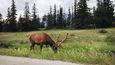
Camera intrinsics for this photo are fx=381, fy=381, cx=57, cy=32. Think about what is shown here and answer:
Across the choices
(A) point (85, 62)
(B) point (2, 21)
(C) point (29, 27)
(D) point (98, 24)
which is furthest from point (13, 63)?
(B) point (2, 21)

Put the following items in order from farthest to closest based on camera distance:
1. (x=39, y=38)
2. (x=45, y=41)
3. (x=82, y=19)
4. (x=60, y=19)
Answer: (x=60, y=19) < (x=82, y=19) < (x=39, y=38) < (x=45, y=41)

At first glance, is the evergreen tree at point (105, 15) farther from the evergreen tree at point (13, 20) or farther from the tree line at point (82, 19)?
the evergreen tree at point (13, 20)

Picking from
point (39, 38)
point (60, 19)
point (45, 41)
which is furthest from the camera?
point (60, 19)

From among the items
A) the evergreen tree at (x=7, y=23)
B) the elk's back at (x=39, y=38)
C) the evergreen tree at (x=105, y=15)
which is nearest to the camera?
the elk's back at (x=39, y=38)

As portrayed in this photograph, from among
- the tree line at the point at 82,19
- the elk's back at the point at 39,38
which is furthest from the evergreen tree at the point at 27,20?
the elk's back at the point at 39,38

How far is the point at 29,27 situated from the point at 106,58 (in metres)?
88.7

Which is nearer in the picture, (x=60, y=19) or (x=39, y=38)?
(x=39, y=38)

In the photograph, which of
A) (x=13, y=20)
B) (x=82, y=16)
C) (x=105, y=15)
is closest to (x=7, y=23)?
(x=13, y=20)

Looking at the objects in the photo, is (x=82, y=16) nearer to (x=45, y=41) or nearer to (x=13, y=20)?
(x=13, y=20)

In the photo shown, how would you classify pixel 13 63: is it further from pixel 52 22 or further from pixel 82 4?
pixel 52 22

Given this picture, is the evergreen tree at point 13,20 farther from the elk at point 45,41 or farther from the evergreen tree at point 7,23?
the elk at point 45,41

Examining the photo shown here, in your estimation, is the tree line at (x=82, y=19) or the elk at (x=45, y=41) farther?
the tree line at (x=82, y=19)

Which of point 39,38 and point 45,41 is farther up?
point 39,38

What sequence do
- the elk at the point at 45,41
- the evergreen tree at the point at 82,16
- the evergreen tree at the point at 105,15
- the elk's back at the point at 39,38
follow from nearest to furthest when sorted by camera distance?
the elk at the point at 45,41, the elk's back at the point at 39,38, the evergreen tree at the point at 105,15, the evergreen tree at the point at 82,16
